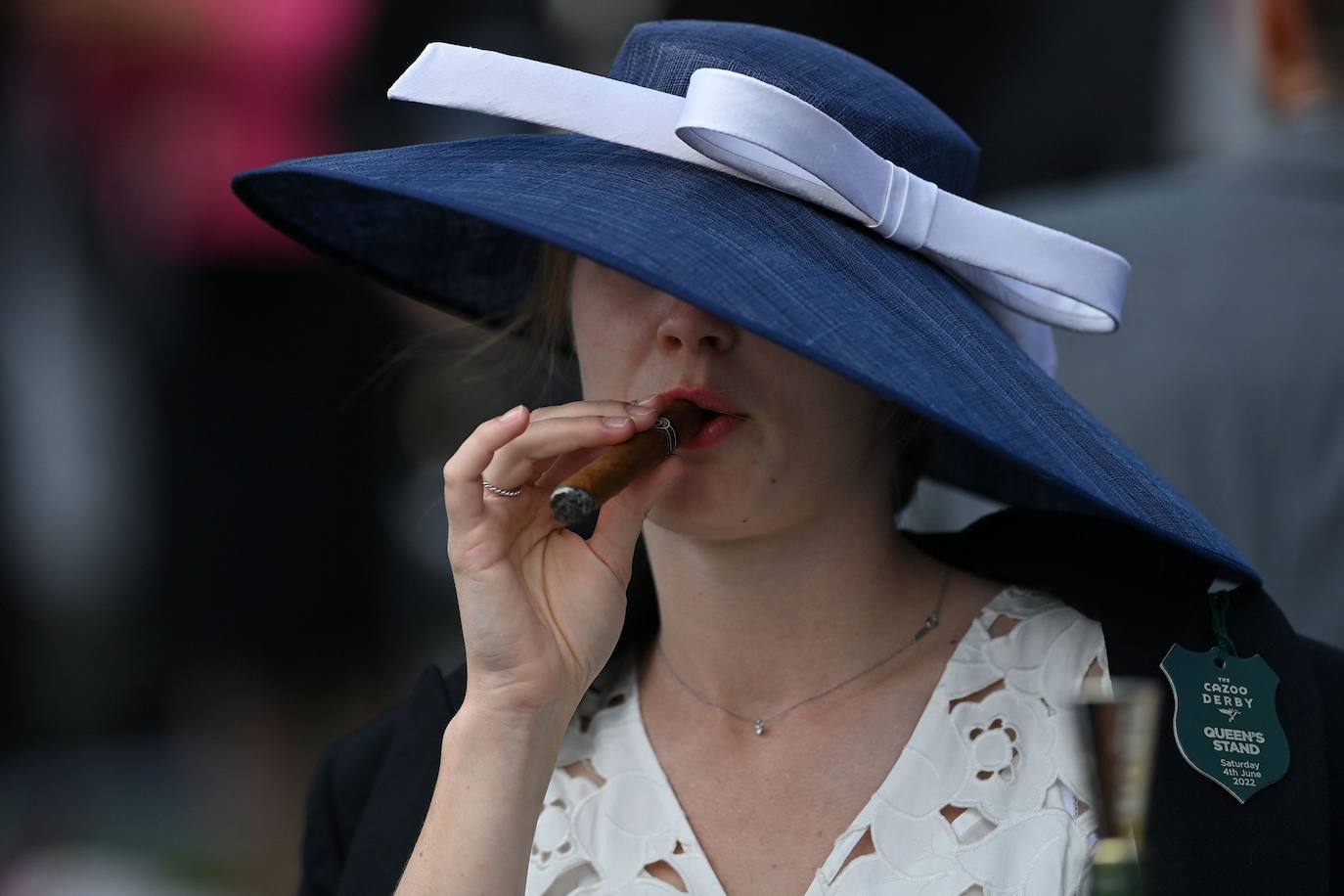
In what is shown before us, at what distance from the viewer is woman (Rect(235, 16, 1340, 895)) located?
52.8 inches

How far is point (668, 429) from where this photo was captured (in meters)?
1.39

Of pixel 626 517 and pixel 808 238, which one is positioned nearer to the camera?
pixel 808 238

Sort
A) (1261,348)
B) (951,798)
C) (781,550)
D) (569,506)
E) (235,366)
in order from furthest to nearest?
(235,366) → (1261,348) → (781,550) → (951,798) → (569,506)

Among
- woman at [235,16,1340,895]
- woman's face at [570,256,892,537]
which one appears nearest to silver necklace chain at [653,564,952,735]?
woman at [235,16,1340,895]

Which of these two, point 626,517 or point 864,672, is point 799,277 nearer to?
point 626,517

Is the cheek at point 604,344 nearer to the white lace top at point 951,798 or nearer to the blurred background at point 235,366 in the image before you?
the white lace top at point 951,798

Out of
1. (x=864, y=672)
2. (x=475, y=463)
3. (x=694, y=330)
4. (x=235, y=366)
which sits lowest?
(x=235, y=366)

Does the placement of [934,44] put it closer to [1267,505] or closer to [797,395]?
[1267,505]

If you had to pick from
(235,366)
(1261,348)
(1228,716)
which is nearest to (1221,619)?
(1228,716)

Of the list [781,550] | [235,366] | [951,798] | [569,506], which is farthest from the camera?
[235,366]

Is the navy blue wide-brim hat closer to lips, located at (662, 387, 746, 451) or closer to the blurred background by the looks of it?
lips, located at (662, 387, 746, 451)

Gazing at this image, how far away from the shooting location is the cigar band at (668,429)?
4.57 feet

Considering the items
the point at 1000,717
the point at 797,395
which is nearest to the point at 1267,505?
the point at 1000,717

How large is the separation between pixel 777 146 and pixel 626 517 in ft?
1.24
